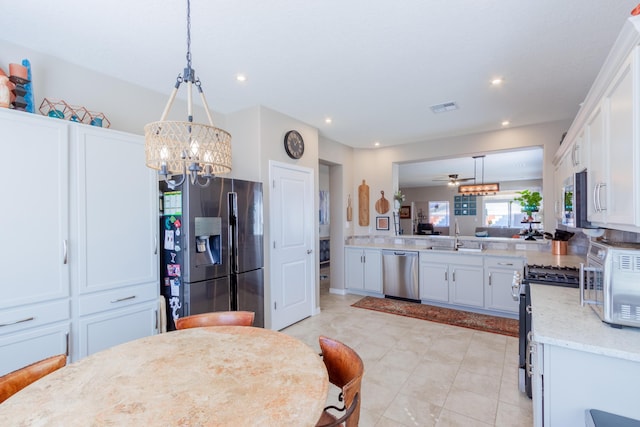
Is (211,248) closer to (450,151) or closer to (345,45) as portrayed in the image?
(345,45)

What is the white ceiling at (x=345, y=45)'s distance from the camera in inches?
71.7

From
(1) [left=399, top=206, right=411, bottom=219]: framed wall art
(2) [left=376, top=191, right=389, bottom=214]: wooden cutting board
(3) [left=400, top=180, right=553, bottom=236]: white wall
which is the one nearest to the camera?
(2) [left=376, top=191, right=389, bottom=214]: wooden cutting board

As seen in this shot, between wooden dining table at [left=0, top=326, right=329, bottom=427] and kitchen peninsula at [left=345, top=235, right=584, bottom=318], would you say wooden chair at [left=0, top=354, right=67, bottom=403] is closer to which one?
wooden dining table at [left=0, top=326, right=329, bottom=427]

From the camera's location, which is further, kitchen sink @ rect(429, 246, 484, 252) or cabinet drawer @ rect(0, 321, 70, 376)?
kitchen sink @ rect(429, 246, 484, 252)

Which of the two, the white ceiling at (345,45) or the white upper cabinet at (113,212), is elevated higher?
the white ceiling at (345,45)

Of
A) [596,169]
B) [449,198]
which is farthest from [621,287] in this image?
[449,198]

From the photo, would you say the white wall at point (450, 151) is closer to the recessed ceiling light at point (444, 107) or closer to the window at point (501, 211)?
the recessed ceiling light at point (444, 107)

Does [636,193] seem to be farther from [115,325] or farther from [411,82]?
[115,325]

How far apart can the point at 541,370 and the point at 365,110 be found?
2.98m

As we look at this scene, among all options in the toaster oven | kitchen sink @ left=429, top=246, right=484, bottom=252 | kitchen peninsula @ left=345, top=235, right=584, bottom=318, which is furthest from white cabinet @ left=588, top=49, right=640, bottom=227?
kitchen sink @ left=429, top=246, right=484, bottom=252

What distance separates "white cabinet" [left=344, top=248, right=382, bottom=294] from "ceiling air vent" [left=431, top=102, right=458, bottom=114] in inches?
91.8

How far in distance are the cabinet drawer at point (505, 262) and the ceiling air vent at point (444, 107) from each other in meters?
2.05

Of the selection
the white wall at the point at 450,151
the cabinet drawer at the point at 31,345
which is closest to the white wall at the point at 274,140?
the white wall at the point at 450,151

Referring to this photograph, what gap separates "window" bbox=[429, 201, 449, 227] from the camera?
1166cm
